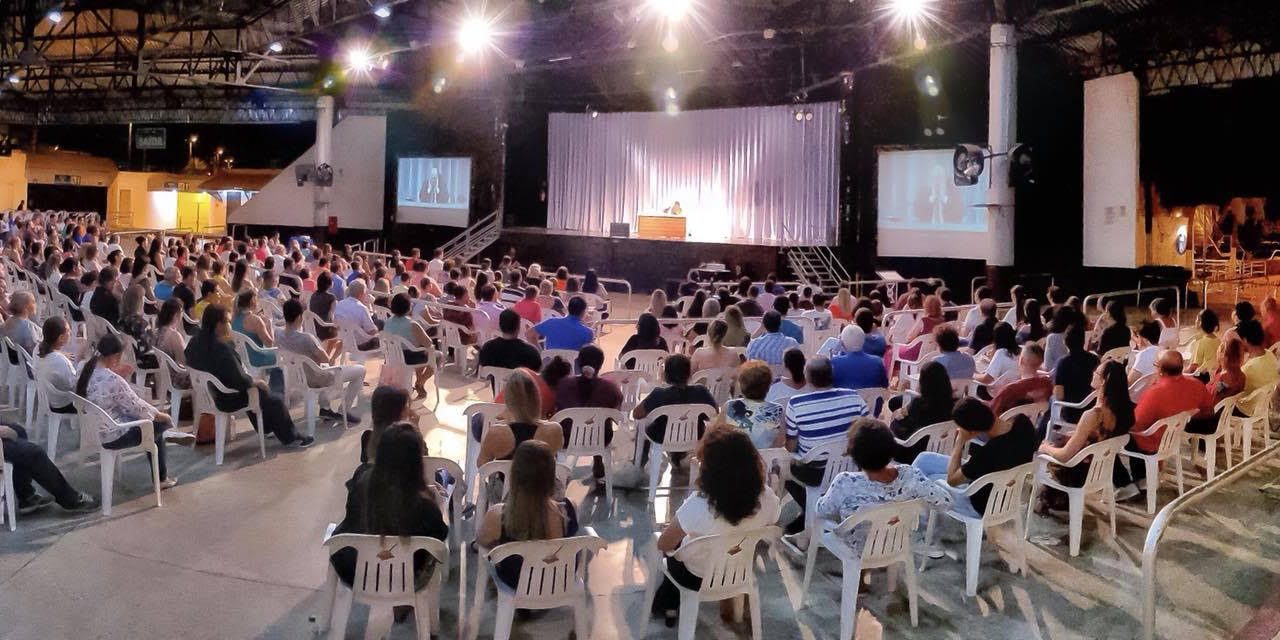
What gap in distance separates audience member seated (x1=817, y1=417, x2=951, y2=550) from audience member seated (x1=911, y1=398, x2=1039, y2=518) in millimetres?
492

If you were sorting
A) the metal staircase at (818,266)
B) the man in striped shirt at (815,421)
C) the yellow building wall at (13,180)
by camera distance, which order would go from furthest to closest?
1. the yellow building wall at (13,180)
2. the metal staircase at (818,266)
3. the man in striped shirt at (815,421)

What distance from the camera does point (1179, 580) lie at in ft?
15.8

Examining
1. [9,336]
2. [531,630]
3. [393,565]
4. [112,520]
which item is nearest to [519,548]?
[393,565]

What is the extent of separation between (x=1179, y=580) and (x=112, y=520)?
5558 millimetres

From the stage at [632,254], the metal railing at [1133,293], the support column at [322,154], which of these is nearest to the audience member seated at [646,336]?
the metal railing at [1133,293]

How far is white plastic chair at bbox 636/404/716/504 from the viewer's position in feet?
18.5

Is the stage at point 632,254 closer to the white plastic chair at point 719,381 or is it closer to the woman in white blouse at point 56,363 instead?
the white plastic chair at point 719,381

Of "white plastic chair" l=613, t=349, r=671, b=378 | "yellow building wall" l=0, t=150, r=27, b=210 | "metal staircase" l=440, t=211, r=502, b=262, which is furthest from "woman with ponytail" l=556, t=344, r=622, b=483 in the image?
"yellow building wall" l=0, t=150, r=27, b=210

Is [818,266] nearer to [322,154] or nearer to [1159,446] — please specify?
[1159,446]

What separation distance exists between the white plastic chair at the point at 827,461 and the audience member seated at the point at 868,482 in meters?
0.63

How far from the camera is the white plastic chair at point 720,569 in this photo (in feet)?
12.0

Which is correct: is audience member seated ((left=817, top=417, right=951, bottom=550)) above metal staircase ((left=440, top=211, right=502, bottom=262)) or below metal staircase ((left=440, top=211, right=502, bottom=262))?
Answer: below

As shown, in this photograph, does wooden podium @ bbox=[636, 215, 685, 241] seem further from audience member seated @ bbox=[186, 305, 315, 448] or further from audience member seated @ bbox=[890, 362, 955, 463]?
audience member seated @ bbox=[890, 362, 955, 463]

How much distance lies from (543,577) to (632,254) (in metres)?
16.8
